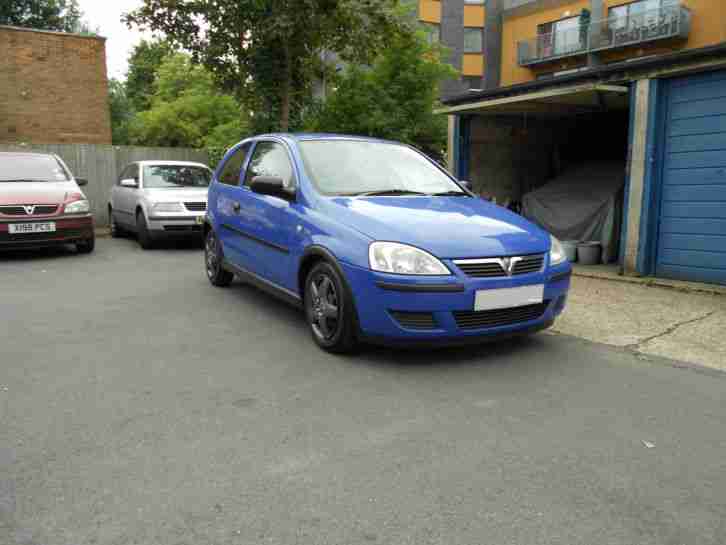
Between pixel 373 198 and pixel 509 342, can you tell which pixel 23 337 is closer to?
pixel 373 198

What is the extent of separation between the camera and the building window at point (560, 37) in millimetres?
31984

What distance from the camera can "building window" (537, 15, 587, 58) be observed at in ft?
105

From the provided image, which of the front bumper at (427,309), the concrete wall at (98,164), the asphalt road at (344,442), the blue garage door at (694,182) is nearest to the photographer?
the asphalt road at (344,442)

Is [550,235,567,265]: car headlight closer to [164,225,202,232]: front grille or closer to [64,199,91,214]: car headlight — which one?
[164,225,202,232]: front grille

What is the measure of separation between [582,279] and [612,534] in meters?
6.35

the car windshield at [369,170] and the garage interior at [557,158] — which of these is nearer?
the car windshield at [369,170]

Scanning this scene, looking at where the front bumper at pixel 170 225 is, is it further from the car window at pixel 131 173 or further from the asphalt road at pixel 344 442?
the asphalt road at pixel 344 442

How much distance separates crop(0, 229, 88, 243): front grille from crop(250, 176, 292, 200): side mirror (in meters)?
5.67

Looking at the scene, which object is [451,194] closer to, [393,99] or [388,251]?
[388,251]

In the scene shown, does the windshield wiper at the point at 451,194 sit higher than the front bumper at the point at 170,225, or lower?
higher

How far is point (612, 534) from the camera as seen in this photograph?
242 centimetres

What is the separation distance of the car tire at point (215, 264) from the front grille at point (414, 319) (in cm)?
326

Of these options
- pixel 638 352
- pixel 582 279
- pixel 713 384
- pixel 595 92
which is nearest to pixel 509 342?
pixel 638 352

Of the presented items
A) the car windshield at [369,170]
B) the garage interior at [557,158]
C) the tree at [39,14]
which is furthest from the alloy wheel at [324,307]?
the tree at [39,14]
